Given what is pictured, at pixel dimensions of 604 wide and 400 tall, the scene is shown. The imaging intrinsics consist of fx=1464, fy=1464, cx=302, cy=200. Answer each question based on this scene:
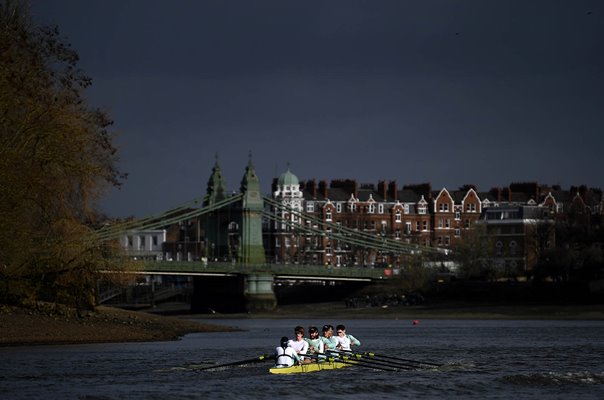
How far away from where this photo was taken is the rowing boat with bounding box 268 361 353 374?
4297 centimetres

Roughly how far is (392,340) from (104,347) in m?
17.5

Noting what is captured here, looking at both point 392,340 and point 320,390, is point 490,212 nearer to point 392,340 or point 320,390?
point 392,340

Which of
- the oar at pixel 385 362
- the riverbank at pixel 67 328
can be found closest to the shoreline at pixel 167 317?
the riverbank at pixel 67 328

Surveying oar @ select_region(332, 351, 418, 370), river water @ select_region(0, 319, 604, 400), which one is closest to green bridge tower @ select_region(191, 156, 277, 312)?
river water @ select_region(0, 319, 604, 400)

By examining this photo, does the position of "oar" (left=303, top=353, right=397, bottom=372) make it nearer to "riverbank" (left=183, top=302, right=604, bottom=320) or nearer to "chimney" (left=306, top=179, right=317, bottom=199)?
"riverbank" (left=183, top=302, right=604, bottom=320)

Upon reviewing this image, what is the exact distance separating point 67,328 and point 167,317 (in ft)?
91.9

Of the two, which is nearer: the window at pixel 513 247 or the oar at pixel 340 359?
the oar at pixel 340 359

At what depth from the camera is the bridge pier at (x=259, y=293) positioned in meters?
120

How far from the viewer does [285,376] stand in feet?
141

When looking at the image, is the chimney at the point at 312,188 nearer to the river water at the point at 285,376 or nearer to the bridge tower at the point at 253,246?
the bridge tower at the point at 253,246

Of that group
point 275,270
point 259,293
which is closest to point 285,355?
point 259,293

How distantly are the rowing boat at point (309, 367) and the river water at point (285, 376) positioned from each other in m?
0.20

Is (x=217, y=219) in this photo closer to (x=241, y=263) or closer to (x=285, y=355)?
(x=241, y=263)

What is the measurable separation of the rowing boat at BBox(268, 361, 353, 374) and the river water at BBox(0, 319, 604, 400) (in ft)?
0.66
